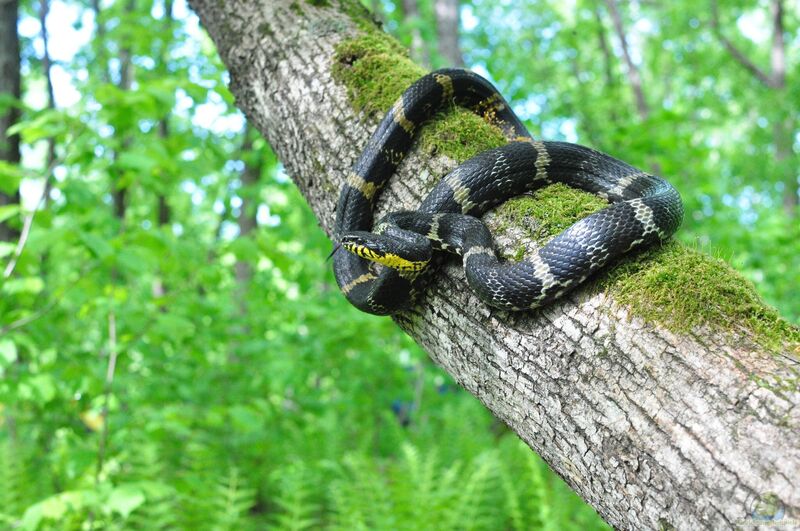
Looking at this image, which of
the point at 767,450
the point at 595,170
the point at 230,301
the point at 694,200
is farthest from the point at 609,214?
the point at 694,200

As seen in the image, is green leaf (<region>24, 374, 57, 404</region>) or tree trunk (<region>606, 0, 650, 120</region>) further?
tree trunk (<region>606, 0, 650, 120</region>)

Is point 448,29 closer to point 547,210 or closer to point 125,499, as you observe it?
point 547,210

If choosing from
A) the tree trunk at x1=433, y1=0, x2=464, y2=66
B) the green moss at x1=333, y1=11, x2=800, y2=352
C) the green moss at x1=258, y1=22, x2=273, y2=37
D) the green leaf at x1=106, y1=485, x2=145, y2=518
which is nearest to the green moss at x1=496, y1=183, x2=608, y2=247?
the green moss at x1=333, y1=11, x2=800, y2=352

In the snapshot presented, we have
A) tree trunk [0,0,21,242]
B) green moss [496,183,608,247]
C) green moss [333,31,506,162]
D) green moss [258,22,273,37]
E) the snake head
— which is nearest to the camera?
green moss [496,183,608,247]

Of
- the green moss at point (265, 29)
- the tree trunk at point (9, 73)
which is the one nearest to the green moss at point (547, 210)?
the green moss at point (265, 29)

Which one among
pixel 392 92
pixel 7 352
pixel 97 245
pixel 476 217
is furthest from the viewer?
pixel 97 245

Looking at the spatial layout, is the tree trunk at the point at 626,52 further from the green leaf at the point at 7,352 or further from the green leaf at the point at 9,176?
the green leaf at the point at 7,352

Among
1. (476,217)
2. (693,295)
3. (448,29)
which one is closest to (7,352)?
(476,217)

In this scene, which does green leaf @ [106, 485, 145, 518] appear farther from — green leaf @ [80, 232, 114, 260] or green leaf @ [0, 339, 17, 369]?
green leaf @ [80, 232, 114, 260]
